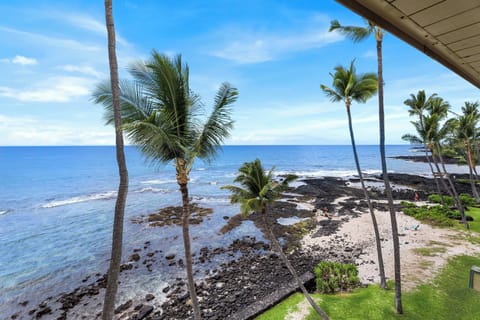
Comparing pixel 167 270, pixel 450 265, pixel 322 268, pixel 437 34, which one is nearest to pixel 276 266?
pixel 322 268

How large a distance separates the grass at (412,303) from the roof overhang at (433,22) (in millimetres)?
8474

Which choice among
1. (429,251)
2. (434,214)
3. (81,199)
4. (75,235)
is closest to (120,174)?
(429,251)

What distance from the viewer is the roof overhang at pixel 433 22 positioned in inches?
51.7

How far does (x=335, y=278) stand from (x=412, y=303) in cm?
273

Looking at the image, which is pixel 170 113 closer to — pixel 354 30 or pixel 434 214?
pixel 354 30

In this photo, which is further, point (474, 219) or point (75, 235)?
point (75, 235)

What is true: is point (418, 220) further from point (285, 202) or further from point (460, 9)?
point (460, 9)

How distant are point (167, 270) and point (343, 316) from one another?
379 inches

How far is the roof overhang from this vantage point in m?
1.31

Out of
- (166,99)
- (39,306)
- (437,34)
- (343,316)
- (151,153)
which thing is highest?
(166,99)

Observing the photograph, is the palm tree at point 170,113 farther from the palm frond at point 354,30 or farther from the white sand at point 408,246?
the white sand at point 408,246

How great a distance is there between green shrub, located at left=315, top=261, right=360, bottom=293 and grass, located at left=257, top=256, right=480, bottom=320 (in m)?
0.49

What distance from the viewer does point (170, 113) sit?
5.80 m

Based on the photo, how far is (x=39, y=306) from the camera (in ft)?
32.9
